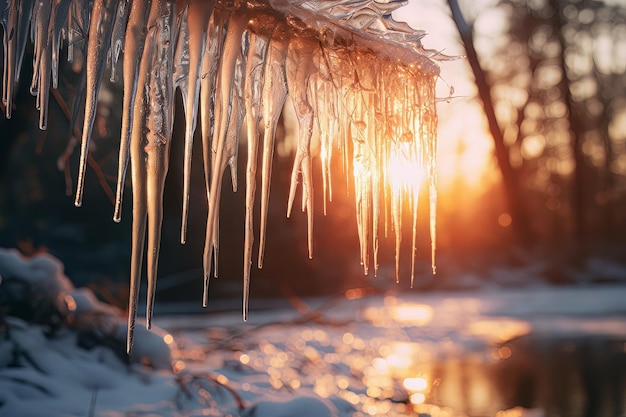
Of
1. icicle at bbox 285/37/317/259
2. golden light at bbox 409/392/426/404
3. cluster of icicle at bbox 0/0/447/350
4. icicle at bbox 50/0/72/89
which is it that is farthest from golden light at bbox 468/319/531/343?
icicle at bbox 50/0/72/89

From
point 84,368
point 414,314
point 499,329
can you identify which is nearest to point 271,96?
point 84,368

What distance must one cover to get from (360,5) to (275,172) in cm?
1159

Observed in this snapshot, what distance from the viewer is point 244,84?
2162 millimetres

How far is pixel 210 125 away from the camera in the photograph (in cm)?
207

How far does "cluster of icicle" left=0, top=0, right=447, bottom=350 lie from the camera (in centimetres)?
189

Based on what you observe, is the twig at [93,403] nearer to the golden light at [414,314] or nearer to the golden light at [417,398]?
the golden light at [417,398]

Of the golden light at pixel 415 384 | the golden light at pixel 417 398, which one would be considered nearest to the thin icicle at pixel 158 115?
the golden light at pixel 417 398

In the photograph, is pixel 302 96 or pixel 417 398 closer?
pixel 302 96

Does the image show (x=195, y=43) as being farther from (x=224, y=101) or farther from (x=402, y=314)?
(x=402, y=314)

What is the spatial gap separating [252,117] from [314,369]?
2.75m

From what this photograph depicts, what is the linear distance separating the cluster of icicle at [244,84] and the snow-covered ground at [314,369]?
129 centimetres

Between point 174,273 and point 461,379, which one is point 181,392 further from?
point 174,273

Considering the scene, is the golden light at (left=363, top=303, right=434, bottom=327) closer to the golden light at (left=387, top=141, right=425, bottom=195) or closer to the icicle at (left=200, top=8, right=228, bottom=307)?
the golden light at (left=387, top=141, right=425, bottom=195)

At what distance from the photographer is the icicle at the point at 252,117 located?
213 centimetres
